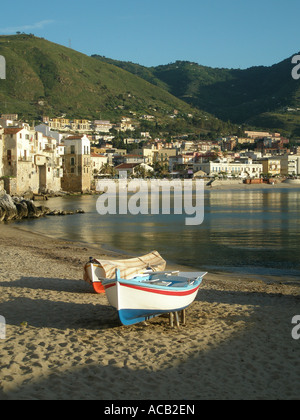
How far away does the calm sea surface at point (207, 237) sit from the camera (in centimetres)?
1935

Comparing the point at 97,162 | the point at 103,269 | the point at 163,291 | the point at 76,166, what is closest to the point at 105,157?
the point at 97,162

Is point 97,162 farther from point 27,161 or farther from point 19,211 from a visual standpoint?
point 19,211

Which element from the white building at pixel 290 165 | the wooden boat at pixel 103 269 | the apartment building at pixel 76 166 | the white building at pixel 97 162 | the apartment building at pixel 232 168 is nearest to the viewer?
the wooden boat at pixel 103 269

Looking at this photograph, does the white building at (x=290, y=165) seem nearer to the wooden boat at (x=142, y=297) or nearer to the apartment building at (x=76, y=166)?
the apartment building at (x=76, y=166)

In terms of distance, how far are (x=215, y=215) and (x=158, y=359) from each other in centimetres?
3534

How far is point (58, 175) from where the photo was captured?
245 ft

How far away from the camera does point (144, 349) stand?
26.4 feet

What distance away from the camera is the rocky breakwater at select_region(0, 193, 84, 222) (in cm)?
3750

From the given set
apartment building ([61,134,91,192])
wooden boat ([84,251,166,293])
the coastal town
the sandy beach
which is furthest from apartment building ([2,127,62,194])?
the sandy beach

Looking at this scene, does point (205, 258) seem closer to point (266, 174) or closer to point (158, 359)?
point (158, 359)

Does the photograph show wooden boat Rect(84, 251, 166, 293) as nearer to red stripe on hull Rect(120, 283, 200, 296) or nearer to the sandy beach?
the sandy beach

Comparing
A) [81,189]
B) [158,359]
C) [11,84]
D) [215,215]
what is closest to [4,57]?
[11,84]

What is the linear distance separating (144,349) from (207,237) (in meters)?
20.1

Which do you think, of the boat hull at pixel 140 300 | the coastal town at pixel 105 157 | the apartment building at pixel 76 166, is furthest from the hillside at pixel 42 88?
the boat hull at pixel 140 300
